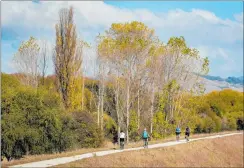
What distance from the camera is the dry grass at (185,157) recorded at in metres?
27.7

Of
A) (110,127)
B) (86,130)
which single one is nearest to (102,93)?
(110,127)

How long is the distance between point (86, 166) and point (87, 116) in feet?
43.9

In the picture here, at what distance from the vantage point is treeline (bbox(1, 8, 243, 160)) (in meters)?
31.3

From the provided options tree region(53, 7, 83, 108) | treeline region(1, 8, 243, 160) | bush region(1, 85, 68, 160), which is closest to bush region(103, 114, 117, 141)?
treeline region(1, 8, 243, 160)

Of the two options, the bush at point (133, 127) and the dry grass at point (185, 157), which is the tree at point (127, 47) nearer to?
the bush at point (133, 127)

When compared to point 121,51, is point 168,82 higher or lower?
lower

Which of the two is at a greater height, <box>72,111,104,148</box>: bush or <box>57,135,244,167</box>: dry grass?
<box>72,111,104,148</box>: bush

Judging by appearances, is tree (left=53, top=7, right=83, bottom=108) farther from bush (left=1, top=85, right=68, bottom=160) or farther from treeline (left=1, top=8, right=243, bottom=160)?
bush (left=1, top=85, right=68, bottom=160)

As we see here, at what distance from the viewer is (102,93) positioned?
49.1 metres

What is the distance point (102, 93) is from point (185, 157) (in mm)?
15405

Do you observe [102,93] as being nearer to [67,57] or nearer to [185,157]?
[67,57]

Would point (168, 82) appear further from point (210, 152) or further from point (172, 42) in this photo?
point (210, 152)

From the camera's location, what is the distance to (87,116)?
123 ft

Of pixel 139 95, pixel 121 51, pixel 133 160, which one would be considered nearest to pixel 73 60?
pixel 121 51
